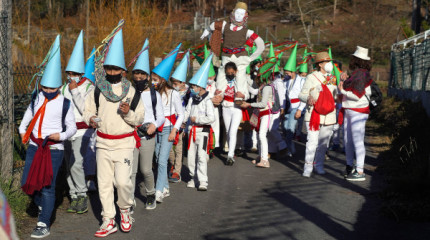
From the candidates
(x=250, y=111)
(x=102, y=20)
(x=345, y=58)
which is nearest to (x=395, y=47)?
(x=102, y=20)

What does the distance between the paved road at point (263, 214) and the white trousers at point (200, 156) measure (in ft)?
0.83

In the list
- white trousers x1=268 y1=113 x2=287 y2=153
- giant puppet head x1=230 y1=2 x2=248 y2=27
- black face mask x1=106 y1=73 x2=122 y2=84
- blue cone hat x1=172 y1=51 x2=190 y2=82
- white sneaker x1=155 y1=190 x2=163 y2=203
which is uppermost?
giant puppet head x1=230 y1=2 x2=248 y2=27

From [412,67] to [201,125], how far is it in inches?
470

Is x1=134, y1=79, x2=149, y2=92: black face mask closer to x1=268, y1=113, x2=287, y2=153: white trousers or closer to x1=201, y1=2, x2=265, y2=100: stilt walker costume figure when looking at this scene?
x1=201, y1=2, x2=265, y2=100: stilt walker costume figure

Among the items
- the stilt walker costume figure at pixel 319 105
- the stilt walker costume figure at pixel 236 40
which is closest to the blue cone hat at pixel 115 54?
the stilt walker costume figure at pixel 319 105

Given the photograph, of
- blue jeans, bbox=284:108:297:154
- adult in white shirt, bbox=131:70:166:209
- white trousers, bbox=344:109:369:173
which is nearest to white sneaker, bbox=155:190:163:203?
adult in white shirt, bbox=131:70:166:209

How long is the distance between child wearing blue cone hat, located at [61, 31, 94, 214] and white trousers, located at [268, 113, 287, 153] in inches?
193

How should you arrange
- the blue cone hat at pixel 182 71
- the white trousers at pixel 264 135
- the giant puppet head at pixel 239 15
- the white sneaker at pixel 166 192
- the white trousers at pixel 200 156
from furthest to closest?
the giant puppet head at pixel 239 15 → the white trousers at pixel 264 135 → the white trousers at pixel 200 156 → the blue cone hat at pixel 182 71 → the white sneaker at pixel 166 192

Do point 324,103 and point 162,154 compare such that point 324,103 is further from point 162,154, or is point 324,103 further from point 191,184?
point 162,154

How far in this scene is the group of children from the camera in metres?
5.93

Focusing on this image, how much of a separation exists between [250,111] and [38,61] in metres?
7.20

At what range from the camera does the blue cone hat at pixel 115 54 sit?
5906 mm

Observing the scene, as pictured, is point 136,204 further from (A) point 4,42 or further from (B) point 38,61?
(B) point 38,61

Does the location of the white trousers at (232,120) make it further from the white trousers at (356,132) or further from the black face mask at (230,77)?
the white trousers at (356,132)
